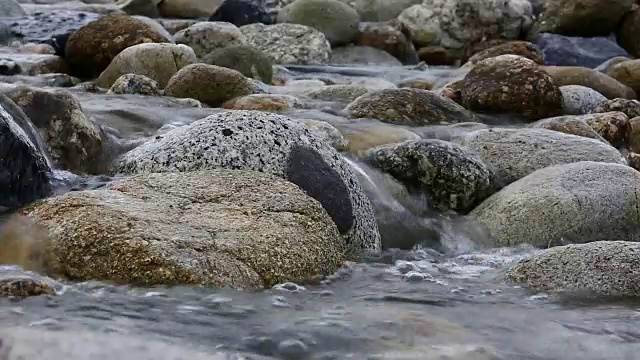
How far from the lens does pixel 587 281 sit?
398cm

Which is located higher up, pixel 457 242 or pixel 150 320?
pixel 150 320

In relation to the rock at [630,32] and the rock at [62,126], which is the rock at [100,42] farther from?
the rock at [630,32]

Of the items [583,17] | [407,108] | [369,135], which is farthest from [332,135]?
[583,17]

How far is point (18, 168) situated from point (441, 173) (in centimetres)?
279

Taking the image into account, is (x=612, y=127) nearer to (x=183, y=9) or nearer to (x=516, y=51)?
(x=516, y=51)

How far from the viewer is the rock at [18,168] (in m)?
4.45

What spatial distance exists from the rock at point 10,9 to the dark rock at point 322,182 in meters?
Result: 12.8

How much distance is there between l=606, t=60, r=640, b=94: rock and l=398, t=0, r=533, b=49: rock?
5.35 meters

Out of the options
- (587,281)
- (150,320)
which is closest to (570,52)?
(587,281)

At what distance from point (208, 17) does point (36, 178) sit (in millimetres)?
15303

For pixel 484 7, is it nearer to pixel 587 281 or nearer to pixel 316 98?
pixel 316 98

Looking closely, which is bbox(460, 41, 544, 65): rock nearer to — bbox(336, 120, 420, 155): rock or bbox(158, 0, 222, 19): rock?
bbox(336, 120, 420, 155): rock

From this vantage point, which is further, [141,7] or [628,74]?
[141,7]

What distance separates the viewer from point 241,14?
1794 centimetres
